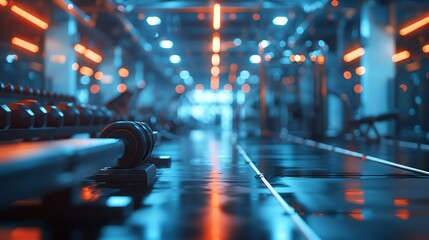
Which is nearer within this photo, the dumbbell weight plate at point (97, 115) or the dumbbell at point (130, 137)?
the dumbbell at point (130, 137)

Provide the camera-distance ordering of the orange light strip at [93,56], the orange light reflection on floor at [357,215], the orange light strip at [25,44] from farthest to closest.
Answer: the orange light strip at [93,56], the orange light strip at [25,44], the orange light reflection on floor at [357,215]

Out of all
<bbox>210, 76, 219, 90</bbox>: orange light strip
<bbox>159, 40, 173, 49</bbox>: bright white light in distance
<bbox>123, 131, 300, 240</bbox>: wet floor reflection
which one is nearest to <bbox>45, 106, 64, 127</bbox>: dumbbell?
<bbox>123, 131, 300, 240</bbox>: wet floor reflection

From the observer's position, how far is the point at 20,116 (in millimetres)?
7402

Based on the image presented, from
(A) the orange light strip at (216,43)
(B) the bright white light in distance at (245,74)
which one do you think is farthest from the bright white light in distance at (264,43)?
(B) the bright white light in distance at (245,74)

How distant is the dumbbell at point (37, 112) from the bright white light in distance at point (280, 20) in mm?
11180

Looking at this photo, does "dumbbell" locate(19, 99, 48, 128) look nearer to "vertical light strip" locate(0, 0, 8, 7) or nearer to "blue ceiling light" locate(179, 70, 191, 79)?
"vertical light strip" locate(0, 0, 8, 7)

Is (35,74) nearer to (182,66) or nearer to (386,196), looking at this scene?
(386,196)

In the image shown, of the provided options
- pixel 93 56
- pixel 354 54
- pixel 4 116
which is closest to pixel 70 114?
pixel 4 116

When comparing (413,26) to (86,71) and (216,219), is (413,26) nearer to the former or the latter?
(86,71)

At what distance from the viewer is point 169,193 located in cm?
486

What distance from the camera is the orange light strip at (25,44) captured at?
1238cm

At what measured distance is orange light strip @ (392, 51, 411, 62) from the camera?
1719cm

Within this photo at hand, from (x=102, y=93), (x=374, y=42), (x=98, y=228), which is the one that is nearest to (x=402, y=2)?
(x=374, y=42)

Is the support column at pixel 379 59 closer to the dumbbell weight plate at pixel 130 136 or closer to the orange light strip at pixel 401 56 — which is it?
the orange light strip at pixel 401 56
